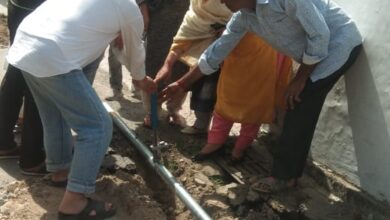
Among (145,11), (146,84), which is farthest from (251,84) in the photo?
(145,11)

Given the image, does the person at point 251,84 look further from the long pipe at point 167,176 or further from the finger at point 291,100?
the long pipe at point 167,176

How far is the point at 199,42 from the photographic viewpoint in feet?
13.6

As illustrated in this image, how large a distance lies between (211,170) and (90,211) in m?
1.11

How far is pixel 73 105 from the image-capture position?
2918mm

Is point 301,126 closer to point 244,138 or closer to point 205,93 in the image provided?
point 244,138

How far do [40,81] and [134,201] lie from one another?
1022mm

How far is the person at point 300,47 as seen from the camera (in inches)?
121

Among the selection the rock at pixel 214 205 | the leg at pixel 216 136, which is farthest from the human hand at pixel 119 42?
the rock at pixel 214 205

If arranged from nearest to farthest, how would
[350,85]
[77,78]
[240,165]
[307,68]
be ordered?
1. [77,78]
2. [307,68]
3. [350,85]
4. [240,165]

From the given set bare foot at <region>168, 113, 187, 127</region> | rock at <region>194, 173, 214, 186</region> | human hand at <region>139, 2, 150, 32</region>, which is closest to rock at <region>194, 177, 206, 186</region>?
rock at <region>194, 173, 214, 186</region>

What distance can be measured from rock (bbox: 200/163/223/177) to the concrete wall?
826 millimetres

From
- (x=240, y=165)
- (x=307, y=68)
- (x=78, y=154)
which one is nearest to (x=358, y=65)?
(x=307, y=68)

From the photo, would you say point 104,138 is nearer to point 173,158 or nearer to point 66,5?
point 66,5

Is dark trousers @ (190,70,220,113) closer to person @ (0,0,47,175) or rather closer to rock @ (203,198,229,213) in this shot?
rock @ (203,198,229,213)
